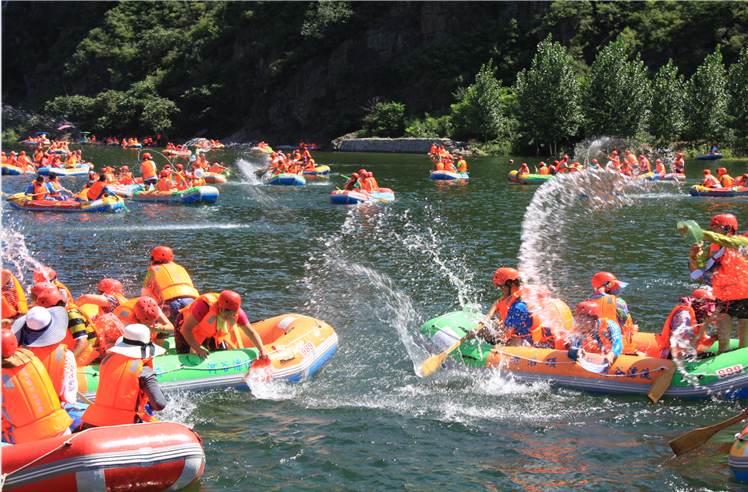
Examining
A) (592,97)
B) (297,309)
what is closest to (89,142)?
(592,97)

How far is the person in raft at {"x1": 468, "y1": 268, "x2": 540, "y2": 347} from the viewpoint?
8.88 m

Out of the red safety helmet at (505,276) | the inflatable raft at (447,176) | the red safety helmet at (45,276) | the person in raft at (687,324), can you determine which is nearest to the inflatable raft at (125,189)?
the inflatable raft at (447,176)

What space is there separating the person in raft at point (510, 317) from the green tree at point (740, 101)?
47353 millimetres

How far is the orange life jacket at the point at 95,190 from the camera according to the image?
74.0ft

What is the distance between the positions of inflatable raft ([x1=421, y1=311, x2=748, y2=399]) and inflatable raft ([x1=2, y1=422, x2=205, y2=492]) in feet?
14.7

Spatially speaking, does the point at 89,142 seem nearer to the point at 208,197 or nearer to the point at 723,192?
the point at 208,197

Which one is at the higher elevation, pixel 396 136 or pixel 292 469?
pixel 396 136

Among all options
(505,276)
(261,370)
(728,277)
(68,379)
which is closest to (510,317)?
(505,276)

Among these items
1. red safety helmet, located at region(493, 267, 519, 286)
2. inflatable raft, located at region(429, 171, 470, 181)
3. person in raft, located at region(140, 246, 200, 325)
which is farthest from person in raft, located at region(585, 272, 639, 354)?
inflatable raft, located at region(429, 171, 470, 181)

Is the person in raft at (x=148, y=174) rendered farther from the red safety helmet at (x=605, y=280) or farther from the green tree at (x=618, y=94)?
the green tree at (x=618, y=94)

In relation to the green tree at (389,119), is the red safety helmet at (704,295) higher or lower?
lower

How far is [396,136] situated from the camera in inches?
2670

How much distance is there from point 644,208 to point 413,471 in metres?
20.2

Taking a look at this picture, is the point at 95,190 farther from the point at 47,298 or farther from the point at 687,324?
the point at 687,324
